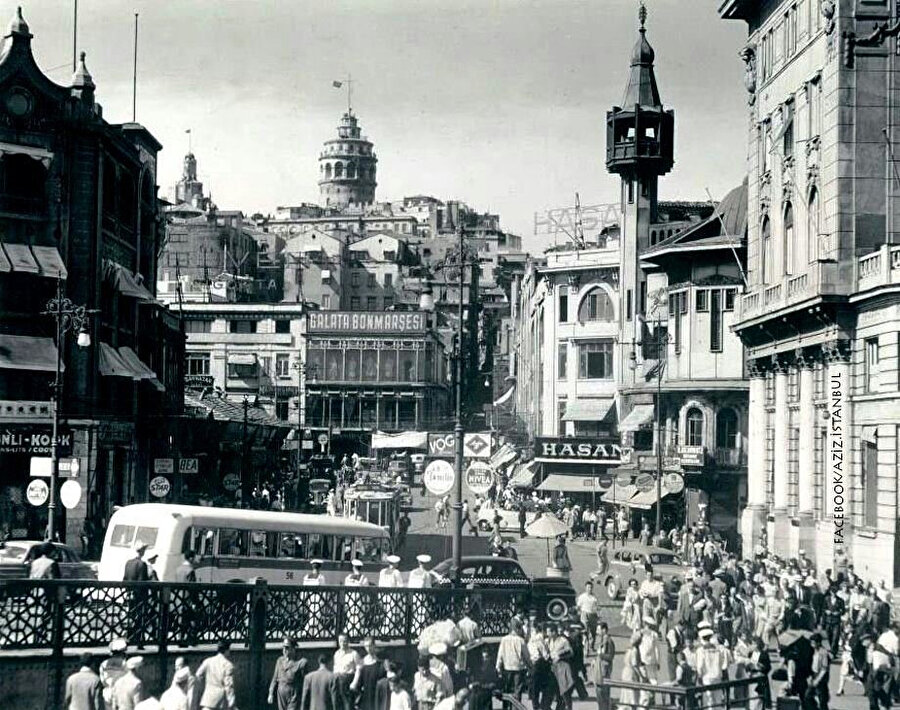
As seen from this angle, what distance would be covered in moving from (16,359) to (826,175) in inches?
1064

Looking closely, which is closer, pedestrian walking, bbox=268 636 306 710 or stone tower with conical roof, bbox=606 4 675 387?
pedestrian walking, bbox=268 636 306 710

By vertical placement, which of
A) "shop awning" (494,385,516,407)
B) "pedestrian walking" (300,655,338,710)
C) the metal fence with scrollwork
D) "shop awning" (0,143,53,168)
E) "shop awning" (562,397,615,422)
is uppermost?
"shop awning" (0,143,53,168)

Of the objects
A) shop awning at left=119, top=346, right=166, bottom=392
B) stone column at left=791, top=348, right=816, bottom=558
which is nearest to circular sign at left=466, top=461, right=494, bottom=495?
stone column at left=791, top=348, right=816, bottom=558

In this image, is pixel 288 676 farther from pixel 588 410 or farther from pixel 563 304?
pixel 563 304

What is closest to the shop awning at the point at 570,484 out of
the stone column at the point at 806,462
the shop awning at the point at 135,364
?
the stone column at the point at 806,462

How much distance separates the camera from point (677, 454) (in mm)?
63219

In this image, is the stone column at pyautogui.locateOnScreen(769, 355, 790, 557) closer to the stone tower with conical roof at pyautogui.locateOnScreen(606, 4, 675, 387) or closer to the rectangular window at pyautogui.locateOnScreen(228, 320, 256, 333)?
the stone tower with conical roof at pyautogui.locateOnScreen(606, 4, 675, 387)

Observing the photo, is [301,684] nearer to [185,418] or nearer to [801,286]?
[801,286]

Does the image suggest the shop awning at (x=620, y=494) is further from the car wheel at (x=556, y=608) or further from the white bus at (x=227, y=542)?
the white bus at (x=227, y=542)

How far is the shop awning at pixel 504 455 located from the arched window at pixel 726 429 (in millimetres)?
20209

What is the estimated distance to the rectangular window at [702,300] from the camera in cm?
6569

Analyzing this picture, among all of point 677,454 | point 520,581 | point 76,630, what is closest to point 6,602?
point 76,630

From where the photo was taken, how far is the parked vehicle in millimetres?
27891

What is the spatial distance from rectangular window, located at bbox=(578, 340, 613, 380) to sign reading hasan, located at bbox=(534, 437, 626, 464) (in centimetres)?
1221
